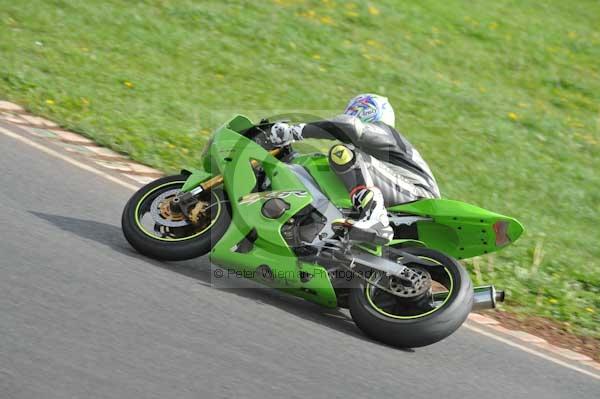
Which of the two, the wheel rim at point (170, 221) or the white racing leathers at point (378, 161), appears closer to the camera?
the white racing leathers at point (378, 161)

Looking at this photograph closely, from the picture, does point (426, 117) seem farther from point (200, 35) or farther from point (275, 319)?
point (275, 319)

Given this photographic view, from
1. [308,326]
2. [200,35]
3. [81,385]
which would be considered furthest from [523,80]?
[81,385]

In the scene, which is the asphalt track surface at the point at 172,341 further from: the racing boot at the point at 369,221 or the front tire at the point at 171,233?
the racing boot at the point at 369,221

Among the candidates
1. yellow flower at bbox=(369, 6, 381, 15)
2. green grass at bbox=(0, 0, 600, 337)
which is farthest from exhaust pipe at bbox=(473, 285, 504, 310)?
yellow flower at bbox=(369, 6, 381, 15)

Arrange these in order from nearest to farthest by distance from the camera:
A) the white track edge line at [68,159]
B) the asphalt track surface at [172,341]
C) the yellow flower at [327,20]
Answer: the asphalt track surface at [172,341] → the white track edge line at [68,159] → the yellow flower at [327,20]

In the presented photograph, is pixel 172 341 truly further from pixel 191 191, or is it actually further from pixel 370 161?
pixel 370 161

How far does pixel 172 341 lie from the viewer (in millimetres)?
5414

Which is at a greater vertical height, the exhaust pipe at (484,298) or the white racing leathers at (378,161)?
the white racing leathers at (378,161)

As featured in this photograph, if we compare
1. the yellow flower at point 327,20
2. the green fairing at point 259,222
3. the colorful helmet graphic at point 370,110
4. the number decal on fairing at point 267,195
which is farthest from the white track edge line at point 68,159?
the yellow flower at point 327,20

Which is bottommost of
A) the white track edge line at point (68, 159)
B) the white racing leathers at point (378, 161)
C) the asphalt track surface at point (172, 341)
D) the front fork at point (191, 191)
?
the white track edge line at point (68, 159)

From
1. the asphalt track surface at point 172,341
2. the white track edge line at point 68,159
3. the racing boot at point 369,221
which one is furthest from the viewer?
the white track edge line at point 68,159

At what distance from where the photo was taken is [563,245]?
10156 millimetres

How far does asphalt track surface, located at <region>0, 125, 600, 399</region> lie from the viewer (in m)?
4.88

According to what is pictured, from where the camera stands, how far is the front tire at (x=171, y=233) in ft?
21.6
